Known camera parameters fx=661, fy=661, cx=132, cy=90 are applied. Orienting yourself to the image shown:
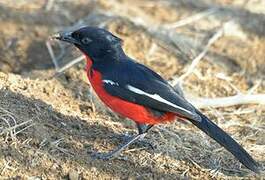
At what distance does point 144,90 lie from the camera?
5469mm

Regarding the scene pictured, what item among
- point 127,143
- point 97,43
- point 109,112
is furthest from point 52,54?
point 127,143

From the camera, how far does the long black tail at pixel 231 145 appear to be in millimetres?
5363

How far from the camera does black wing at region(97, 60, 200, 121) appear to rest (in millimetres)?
5398

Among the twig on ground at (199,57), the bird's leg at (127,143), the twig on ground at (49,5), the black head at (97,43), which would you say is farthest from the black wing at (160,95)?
the twig on ground at (49,5)

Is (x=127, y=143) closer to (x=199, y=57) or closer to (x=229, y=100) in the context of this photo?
(x=229, y=100)

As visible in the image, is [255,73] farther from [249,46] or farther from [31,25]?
[31,25]

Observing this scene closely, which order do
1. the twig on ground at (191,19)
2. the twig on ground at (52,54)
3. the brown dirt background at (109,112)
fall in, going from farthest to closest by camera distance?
the twig on ground at (191,19), the twig on ground at (52,54), the brown dirt background at (109,112)

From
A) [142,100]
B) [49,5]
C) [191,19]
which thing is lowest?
[49,5]

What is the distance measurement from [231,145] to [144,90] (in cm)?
85

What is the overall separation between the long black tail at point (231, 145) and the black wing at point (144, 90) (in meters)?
0.16

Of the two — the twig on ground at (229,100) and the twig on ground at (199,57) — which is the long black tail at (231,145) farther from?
the twig on ground at (199,57)

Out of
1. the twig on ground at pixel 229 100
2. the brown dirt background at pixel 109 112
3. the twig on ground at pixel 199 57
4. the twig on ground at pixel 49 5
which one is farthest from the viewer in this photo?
the twig on ground at pixel 49 5

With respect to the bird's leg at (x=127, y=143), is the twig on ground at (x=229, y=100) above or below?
above

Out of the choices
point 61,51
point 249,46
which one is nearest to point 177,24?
point 249,46
